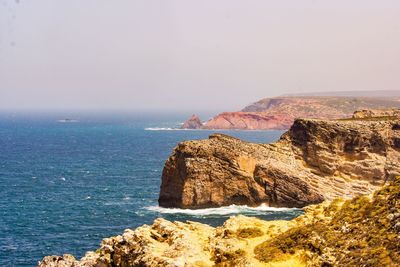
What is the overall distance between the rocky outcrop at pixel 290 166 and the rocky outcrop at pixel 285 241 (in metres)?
49.5

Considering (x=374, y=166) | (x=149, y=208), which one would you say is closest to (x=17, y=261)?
(x=149, y=208)

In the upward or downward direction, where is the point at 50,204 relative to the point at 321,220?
downward

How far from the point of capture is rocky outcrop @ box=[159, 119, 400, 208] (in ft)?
292

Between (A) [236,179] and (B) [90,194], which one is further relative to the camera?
(B) [90,194]

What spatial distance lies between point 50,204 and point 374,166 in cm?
6127

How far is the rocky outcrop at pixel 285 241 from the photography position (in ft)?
94.1

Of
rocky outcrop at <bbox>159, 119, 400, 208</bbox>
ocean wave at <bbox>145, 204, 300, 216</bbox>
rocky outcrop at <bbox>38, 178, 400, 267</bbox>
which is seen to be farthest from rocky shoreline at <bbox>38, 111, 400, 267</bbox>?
ocean wave at <bbox>145, 204, 300, 216</bbox>

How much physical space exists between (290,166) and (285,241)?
6290cm

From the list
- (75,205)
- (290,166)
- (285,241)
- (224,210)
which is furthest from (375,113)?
(285,241)

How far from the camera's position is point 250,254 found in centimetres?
3234

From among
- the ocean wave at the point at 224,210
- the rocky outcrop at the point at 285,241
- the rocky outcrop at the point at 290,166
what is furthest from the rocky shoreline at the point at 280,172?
the ocean wave at the point at 224,210

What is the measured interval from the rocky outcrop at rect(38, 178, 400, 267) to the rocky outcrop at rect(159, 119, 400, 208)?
49452mm

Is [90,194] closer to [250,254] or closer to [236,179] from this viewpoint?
[236,179]

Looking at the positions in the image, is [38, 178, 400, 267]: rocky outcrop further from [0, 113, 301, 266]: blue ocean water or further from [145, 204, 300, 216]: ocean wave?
[145, 204, 300, 216]: ocean wave
